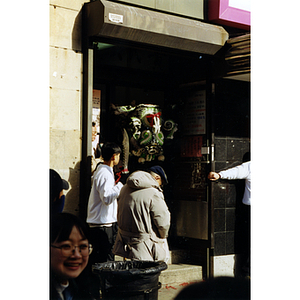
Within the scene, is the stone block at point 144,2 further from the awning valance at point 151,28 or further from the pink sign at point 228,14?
the pink sign at point 228,14

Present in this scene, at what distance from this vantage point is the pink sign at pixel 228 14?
547 centimetres

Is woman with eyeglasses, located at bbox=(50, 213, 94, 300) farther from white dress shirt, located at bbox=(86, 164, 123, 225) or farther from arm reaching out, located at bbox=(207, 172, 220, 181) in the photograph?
arm reaching out, located at bbox=(207, 172, 220, 181)

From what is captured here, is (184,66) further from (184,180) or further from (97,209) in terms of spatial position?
(97,209)

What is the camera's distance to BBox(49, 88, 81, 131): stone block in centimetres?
444

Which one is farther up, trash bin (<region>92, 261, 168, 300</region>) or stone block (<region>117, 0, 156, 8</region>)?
stone block (<region>117, 0, 156, 8</region>)

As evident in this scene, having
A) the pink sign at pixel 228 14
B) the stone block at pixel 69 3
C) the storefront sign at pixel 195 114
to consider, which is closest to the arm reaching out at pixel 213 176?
the storefront sign at pixel 195 114

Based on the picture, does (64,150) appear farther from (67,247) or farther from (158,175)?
(158,175)

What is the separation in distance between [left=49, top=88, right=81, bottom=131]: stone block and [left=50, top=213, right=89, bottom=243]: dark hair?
90 centimetres

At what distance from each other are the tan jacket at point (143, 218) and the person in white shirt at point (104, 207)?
18cm

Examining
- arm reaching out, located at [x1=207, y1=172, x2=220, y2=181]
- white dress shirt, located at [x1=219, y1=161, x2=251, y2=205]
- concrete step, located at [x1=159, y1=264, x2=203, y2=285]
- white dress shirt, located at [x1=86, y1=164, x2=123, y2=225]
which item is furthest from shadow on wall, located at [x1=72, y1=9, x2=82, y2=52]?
concrete step, located at [x1=159, y1=264, x2=203, y2=285]

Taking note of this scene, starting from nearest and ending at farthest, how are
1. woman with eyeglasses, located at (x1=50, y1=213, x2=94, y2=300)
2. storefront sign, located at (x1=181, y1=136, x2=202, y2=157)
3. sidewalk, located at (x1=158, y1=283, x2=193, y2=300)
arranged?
woman with eyeglasses, located at (x1=50, y1=213, x2=94, y2=300), sidewalk, located at (x1=158, y1=283, x2=193, y2=300), storefront sign, located at (x1=181, y1=136, x2=202, y2=157)

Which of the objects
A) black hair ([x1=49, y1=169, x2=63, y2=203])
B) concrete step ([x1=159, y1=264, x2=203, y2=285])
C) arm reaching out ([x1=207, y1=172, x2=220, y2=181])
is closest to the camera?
black hair ([x1=49, y1=169, x2=63, y2=203])

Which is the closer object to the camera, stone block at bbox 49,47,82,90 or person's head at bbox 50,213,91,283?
person's head at bbox 50,213,91,283

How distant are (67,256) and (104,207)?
2.70ft
